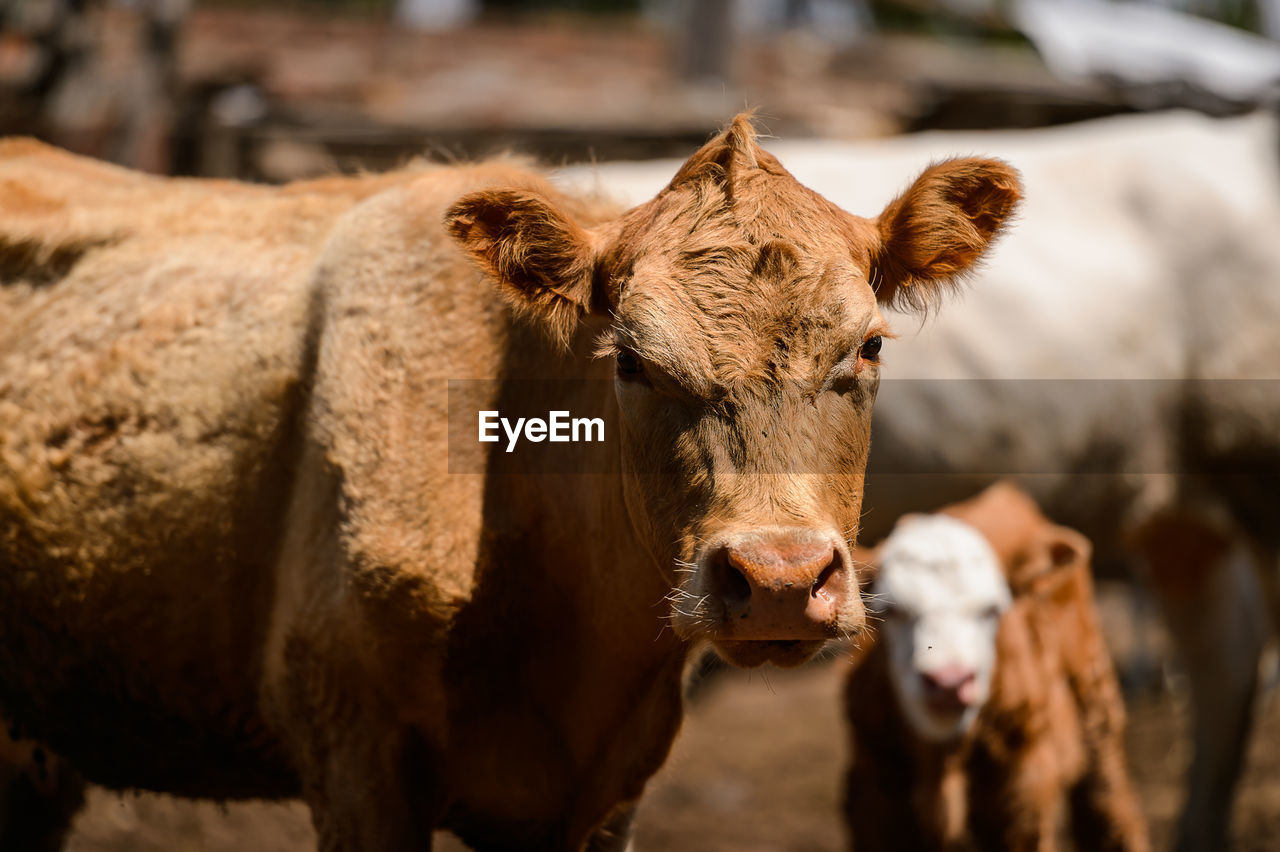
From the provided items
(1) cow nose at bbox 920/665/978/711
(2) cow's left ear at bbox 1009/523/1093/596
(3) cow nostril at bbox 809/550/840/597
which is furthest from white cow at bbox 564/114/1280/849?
(3) cow nostril at bbox 809/550/840/597

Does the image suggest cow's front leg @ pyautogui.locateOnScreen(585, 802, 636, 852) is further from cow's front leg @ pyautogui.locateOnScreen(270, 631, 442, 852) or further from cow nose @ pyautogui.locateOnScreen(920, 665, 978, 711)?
cow nose @ pyautogui.locateOnScreen(920, 665, 978, 711)

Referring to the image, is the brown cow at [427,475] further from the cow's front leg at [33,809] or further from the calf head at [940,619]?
the calf head at [940,619]

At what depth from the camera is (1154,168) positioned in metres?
6.50

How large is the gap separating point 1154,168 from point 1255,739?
11.4 ft

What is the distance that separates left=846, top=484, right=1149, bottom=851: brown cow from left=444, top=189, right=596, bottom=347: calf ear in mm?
2315

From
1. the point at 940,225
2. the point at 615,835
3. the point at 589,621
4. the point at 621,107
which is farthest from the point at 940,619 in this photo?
the point at 621,107

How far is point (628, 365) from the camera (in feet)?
9.14

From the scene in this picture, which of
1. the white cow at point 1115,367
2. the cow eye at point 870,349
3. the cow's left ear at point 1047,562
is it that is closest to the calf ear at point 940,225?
the cow eye at point 870,349

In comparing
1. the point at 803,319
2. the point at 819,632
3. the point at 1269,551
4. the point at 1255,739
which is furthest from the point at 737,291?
the point at 1255,739

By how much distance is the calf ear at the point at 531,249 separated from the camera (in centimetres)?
292

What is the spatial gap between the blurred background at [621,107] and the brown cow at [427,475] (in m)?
2.53

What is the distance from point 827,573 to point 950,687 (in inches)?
91.7

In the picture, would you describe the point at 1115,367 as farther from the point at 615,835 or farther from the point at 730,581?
the point at 730,581

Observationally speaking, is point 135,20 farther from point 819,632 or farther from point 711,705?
point 819,632
